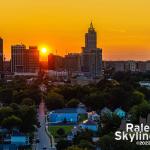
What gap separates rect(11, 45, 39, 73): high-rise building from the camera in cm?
5941

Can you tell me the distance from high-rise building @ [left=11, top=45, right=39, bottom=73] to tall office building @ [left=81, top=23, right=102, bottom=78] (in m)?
4.30

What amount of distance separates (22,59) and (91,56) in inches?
246

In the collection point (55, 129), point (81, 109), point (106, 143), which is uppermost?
point (106, 143)

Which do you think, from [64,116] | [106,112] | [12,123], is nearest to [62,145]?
[12,123]

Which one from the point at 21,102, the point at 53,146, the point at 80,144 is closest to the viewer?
the point at 80,144

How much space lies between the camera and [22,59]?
59781mm

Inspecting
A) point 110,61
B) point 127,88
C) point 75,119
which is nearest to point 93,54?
point 110,61

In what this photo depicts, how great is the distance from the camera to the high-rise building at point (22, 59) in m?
59.4

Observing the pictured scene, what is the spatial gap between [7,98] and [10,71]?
112 feet

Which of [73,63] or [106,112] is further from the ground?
[73,63]

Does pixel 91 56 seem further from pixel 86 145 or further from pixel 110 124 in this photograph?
pixel 86 145

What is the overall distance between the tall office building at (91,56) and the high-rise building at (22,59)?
4.30 m

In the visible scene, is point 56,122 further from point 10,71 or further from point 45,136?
point 10,71

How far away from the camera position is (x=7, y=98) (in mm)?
25078
